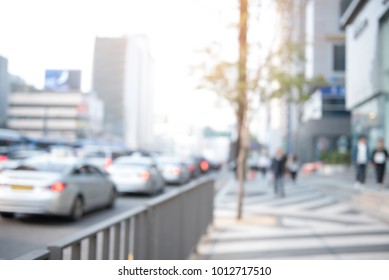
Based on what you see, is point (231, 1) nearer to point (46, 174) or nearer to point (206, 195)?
point (46, 174)

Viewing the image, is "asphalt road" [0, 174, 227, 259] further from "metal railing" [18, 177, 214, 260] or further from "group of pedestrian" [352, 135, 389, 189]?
"group of pedestrian" [352, 135, 389, 189]

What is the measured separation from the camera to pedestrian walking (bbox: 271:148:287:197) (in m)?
13.2

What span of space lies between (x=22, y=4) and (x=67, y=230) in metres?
5.53

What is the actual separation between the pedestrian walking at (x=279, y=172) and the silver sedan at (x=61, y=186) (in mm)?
5326

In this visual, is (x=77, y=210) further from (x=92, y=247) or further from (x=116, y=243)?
(x=92, y=247)

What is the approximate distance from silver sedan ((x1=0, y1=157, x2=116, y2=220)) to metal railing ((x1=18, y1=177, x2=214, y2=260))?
31.7 inches

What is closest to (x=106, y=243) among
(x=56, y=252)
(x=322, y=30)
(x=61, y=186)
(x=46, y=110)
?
(x=56, y=252)

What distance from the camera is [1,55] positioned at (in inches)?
58.2

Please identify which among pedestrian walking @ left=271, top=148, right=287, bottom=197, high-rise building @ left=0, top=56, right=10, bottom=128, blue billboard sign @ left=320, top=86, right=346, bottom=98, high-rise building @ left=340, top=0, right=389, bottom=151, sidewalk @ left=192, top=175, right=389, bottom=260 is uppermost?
blue billboard sign @ left=320, top=86, right=346, bottom=98

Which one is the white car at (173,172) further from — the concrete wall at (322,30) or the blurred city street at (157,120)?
the concrete wall at (322,30)

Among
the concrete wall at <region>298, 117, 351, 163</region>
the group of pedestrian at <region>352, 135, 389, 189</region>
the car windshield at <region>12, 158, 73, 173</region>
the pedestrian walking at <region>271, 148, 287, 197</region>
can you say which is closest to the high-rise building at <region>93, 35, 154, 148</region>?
the car windshield at <region>12, 158, 73, 173</region>

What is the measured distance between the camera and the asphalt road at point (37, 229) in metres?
1.61

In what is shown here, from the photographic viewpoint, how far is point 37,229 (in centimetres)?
584

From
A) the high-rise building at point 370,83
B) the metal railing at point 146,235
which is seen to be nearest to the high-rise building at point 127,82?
the metal railing at point 146,235
